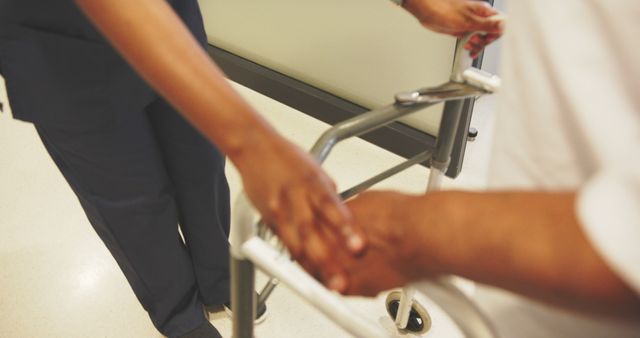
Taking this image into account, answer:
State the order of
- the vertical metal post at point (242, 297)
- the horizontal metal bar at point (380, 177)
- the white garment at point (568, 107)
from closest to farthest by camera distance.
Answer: the white garment at point (568, 107)
the vertical metal post at point (242, 297)
the horizontal metal bar at point (380, 177)

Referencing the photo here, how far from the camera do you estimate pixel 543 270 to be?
0.97 feet

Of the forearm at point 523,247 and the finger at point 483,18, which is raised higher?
the finger at point 483,18

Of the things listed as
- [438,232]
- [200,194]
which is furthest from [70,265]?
[438,232]

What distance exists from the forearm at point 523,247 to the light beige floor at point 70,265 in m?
1.04

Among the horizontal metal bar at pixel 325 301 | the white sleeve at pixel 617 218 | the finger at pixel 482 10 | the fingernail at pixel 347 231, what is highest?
the finger at pixel 482 10

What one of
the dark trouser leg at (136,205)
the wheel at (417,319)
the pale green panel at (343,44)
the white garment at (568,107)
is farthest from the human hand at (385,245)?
the pale green panel at (343,44)

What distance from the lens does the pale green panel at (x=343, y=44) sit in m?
1.73

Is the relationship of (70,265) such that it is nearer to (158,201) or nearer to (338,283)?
(158,201)

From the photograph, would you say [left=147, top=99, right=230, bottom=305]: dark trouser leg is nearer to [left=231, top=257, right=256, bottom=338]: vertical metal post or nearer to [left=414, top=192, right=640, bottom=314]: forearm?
[left=231, top=257, right=256, bottom=338]: vertical metal post

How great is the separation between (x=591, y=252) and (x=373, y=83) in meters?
1.70

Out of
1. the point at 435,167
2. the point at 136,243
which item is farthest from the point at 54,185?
the point at 435,167

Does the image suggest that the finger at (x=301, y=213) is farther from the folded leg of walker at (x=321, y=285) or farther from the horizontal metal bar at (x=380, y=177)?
the horizontal metal bar at (x=380, y=177)

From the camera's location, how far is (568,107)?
445mm

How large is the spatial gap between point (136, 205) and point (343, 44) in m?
1.21
